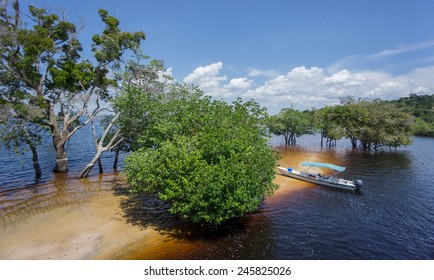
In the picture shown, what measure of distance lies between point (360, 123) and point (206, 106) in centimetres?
4169

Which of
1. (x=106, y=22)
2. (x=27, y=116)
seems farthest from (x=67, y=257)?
(x=106, y=22)

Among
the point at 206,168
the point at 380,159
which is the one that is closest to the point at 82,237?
the point at 206,168

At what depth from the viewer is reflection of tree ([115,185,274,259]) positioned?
1452 centimetres

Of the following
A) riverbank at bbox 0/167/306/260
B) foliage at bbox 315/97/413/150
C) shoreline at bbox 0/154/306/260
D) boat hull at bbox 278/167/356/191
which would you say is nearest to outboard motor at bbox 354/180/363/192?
boat hull at bbox 278/167/356/191

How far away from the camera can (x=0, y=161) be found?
38312 millimetres

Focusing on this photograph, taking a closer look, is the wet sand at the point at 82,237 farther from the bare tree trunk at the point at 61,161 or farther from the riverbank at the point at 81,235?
the bare tree trunk at the point at 61,161

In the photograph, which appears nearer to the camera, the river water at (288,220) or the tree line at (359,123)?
the river water at (288,220)

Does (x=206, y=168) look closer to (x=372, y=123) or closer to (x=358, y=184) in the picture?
(x=358, y=184)

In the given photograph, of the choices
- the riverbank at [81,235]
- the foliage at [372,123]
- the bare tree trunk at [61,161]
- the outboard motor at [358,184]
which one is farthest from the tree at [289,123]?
the riverbank at [81,235]

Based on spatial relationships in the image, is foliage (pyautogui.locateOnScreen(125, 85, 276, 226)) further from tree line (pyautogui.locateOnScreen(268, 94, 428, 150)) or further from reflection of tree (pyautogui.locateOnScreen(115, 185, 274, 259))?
tree line (pyautogui.locateOnScreen(268, 94, 428, 150))

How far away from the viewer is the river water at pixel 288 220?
589 inches

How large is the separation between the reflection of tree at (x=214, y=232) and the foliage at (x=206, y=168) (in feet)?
2.80

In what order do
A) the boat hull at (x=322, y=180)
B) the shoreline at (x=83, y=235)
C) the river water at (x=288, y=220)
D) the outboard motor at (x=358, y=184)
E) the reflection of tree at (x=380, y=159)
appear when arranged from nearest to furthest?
the shoreline at (x=83, y=235)
the river water at (x=288, y=220)
the outboard motor at (x=358, y=184)
the boat hull at (x=322, y=180)
the reflection of tree at (x=380, y=159)

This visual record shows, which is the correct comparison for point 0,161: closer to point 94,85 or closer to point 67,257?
point 94,85
